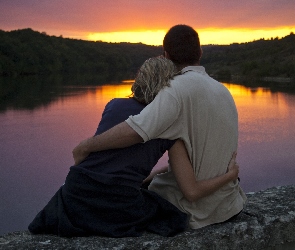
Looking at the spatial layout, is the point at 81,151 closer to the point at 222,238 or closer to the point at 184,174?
the point at 184,174

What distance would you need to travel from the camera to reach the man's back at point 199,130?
1.48m

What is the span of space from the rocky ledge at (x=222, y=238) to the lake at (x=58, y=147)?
14.5 ft

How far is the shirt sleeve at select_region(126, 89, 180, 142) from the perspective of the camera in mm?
1462

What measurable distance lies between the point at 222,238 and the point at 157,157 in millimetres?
353

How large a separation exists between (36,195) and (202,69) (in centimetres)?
593

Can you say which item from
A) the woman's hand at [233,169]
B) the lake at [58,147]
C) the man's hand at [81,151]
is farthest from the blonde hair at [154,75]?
the lake at [58,147]

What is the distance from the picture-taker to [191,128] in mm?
1568

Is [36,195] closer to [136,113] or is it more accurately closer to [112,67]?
[136,113]

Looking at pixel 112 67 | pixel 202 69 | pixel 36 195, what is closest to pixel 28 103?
pixel 36 195

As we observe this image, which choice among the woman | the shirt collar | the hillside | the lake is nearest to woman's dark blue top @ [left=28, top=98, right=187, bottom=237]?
the woman

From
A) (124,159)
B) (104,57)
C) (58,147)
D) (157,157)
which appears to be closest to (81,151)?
(124,159)

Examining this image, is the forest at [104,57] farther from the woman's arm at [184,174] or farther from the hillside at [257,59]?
the woman's arm at [184,174]

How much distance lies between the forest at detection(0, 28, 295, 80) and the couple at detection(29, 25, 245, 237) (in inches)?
1454

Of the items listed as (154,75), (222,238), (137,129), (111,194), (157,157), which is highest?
(154,75)
